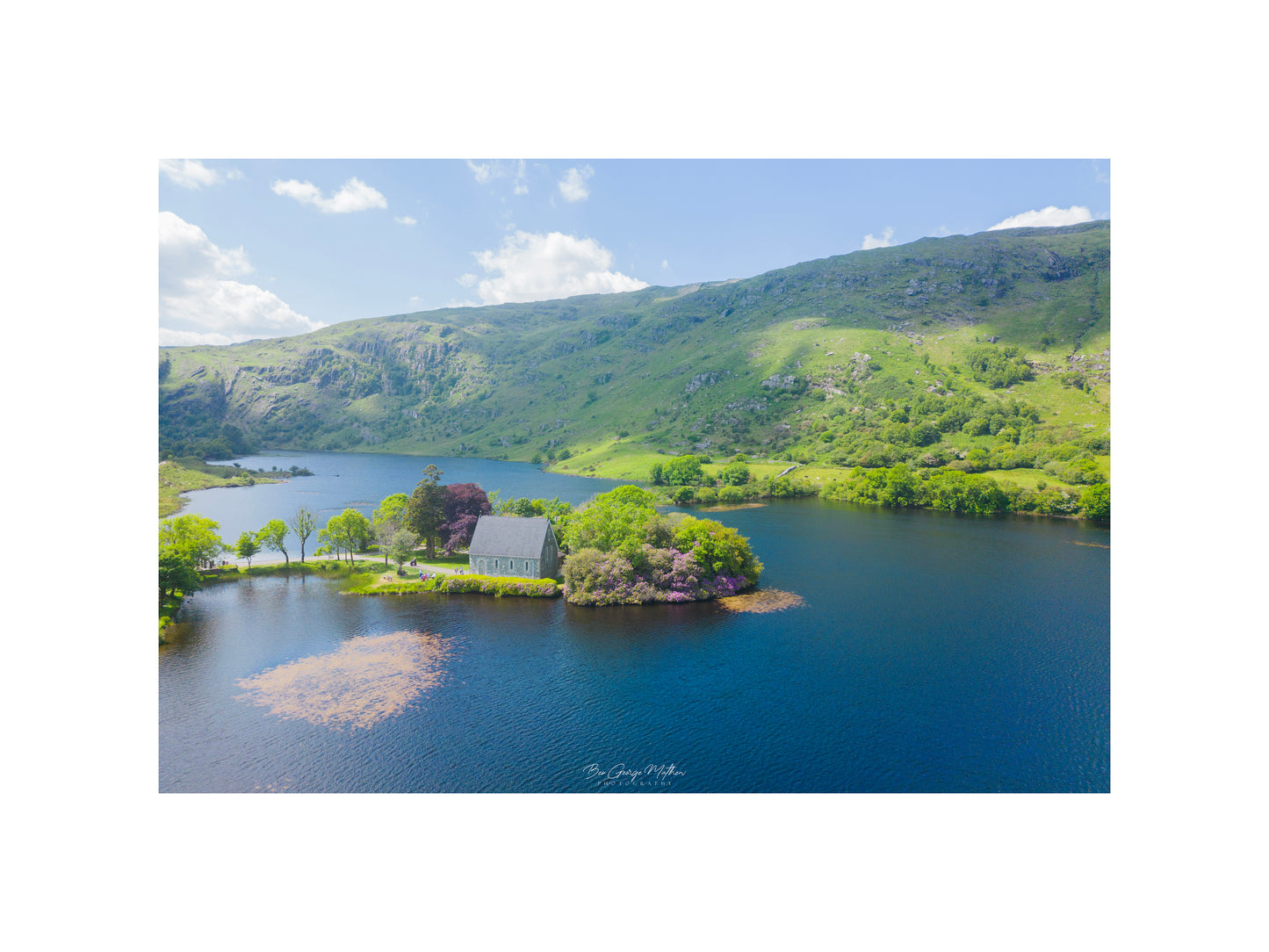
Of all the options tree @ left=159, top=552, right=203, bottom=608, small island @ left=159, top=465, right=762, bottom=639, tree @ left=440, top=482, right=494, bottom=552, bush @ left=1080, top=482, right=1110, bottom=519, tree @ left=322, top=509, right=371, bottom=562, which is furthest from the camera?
bush @ left=1080, top=482, right=1110, bottom=519

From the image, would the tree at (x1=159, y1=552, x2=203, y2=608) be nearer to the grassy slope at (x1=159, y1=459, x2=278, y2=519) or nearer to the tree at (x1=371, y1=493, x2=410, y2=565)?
the tree at (x1=371, y1=493, x2=410, y2=565)

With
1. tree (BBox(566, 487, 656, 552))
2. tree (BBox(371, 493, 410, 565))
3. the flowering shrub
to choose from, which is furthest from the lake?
tree (BBox(371, 493, 410, 565))

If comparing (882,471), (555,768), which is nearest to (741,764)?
(555,768)

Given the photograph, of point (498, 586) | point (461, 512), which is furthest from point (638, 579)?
point (461, 512)

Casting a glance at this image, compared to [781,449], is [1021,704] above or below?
below

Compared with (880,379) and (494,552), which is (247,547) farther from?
(880,379)

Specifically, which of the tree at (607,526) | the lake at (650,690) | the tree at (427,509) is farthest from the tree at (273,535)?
the tree at (607,526)

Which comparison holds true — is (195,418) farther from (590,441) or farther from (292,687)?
(292,687)

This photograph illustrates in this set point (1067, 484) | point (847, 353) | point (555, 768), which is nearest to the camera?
point (555, 768)
